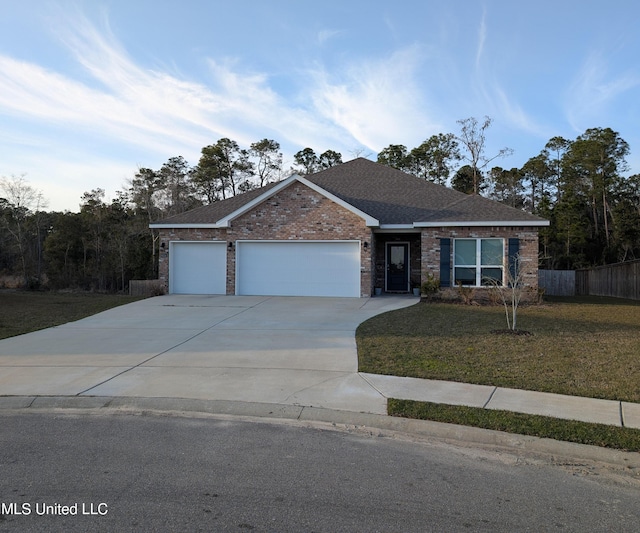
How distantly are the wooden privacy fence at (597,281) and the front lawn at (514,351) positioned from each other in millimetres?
10374

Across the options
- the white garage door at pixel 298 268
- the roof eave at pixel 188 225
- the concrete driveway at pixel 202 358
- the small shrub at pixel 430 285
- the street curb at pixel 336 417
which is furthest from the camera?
the roof eave at pixel 188 225

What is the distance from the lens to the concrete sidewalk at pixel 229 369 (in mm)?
6246

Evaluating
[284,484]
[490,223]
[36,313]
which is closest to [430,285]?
[490,223]

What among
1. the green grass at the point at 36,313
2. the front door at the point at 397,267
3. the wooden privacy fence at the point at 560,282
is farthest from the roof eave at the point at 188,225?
the wooden privacy fence at the point at 560,282

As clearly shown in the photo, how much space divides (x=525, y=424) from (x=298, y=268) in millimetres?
14313

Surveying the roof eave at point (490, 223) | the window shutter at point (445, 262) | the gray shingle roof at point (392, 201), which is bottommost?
the window shutter at point (445, 262)

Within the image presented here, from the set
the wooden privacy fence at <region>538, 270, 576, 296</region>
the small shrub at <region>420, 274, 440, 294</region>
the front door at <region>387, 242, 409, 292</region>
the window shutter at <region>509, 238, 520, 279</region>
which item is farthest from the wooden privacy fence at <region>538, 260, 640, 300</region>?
the small shrub at <region>420, 274, 440, 294</region>

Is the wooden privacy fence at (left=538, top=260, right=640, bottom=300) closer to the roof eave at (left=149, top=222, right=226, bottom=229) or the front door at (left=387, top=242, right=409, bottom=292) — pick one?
A: the front door at (left=387, top=242, right=409, bottom=292)

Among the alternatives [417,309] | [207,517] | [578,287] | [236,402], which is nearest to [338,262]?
[417,309]

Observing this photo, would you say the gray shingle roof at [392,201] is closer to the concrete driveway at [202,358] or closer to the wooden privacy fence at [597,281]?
the concrete driveway at [202,358]

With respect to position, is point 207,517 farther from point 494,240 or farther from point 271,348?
point 494,240

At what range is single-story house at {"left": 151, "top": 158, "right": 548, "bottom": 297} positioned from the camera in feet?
59.6

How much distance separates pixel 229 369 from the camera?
26.1 ft

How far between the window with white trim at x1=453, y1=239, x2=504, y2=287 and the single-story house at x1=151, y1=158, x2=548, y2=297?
0.03m
